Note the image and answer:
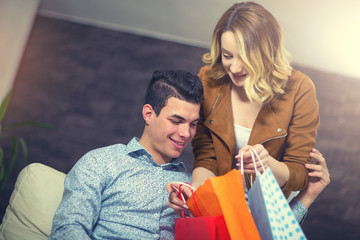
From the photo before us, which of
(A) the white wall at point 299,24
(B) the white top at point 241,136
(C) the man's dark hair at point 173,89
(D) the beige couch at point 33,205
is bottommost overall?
(D) the beige couch at point 33,205

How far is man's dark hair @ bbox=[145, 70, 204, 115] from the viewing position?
1.34m

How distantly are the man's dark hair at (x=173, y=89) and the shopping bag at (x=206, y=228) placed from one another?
48 centimetres

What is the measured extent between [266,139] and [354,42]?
25.4 inches

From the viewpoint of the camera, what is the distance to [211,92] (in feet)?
4.75

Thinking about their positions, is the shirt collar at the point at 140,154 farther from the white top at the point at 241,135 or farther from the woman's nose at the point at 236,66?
the woman's nose at the point at 236,66

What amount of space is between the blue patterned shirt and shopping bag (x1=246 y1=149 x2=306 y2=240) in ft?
1.47

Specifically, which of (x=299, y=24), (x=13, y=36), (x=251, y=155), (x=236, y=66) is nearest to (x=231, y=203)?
(x=251, y=155)

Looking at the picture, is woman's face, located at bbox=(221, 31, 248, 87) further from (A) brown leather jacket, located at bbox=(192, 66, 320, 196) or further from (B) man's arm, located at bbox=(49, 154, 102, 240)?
(B) man's arm, located at bbox=(49, 154, 102, 240)

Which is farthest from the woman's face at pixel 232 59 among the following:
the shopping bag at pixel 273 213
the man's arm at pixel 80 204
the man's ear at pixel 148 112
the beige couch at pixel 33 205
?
the beige couch at pixel 33 205

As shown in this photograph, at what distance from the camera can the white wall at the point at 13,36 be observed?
8.47ft

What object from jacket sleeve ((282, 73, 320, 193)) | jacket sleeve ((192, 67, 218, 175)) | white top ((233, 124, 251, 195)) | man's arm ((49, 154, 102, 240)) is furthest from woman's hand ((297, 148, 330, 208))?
man's arm ((49, 154, 102, 240))

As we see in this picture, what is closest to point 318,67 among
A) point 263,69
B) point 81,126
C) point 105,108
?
point 263,69

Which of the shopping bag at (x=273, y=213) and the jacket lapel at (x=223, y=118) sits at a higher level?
the jacket lapel at (x=223, y=118)

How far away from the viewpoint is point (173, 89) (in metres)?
1.36
